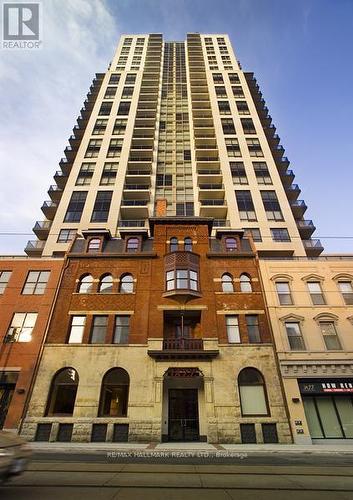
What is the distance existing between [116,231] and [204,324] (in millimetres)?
19096

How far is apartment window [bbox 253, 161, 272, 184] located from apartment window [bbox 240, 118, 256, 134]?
331 inches

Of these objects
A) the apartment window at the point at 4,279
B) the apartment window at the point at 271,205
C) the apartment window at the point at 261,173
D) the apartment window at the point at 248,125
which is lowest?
the apartment window at the point at 4,279

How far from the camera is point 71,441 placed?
55.2ft

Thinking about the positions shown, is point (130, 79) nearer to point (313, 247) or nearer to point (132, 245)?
point (132, 245)

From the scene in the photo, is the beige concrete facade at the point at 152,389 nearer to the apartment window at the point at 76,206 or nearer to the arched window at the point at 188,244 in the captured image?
the arched window at the point at 188,244

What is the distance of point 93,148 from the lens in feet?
148

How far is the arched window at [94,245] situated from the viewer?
2483 centimetres

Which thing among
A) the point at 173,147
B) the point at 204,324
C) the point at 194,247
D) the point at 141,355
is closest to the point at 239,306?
the point at 204,324

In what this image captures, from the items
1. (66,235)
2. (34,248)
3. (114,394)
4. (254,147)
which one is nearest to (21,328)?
(114,394)

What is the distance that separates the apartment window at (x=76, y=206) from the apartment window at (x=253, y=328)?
25577mm

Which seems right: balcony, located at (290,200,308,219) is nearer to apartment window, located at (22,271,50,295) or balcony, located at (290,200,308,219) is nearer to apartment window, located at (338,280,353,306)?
apartment window, located at (338,280,353,306)

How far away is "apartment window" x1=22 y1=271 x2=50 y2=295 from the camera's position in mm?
22328

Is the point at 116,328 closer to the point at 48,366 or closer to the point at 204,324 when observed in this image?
the point at 48,366

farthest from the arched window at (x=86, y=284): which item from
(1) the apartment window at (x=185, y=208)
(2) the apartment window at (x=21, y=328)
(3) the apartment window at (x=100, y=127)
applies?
(3) the apartment window at (x=100, y=127)
